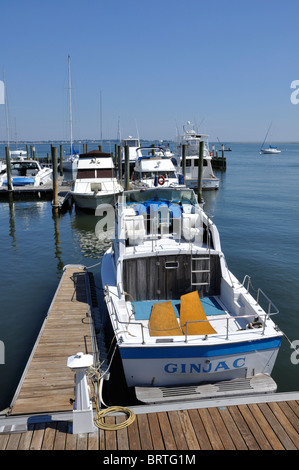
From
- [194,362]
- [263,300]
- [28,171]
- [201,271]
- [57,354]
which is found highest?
[28,171]

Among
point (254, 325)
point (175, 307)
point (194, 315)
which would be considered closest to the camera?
point (254, 325)

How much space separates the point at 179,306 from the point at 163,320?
751 mm

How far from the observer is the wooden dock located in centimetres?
520

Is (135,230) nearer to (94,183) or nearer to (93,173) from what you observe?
(94,183)

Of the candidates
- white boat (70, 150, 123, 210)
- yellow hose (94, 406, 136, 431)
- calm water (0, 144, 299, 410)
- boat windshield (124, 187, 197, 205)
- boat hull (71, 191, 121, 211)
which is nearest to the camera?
yellow hose (94, 406, 136, 431)

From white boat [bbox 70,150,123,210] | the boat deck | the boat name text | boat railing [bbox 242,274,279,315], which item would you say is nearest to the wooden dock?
the boat deck

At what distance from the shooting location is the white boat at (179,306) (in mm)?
6672

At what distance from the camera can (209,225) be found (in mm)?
9648

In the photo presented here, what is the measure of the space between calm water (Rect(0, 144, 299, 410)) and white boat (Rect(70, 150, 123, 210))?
116 cm

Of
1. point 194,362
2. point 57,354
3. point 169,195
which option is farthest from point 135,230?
point 194,362

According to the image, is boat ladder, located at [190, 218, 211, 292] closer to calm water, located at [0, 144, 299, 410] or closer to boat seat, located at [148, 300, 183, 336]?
boat seat, located at [148, 300, 183, 336]

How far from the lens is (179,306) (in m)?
8.70

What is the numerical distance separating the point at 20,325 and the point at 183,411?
A: 20.6ft
